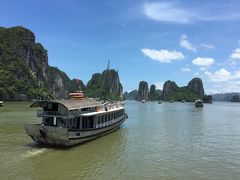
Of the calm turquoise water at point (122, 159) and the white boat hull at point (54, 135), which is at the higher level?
the white boat hull at point (54, 135)

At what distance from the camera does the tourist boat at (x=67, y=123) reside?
3108 centimetres

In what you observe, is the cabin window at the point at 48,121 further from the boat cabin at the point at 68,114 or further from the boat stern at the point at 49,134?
the boat stern at the point at 49,134

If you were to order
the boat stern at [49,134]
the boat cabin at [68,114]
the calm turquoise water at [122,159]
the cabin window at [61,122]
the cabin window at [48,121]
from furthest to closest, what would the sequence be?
the cabin window at [48,121] < the cabin window at [61,122] < the boat cabin at [68,114] < the boat stern at [49,134] < the calm turquoise water at [122,159]

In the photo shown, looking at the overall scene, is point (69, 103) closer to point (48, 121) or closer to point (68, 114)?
point (68, 114)

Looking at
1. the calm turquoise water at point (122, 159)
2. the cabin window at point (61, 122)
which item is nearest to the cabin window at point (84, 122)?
the calm turquoise water at point (122, 159)

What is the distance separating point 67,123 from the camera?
33.2m

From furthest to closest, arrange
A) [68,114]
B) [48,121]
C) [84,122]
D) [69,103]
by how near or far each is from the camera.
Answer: [84,122] → [48,121] → [69,103] → [68,114]

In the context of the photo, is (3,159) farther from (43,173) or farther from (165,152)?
(165,152)

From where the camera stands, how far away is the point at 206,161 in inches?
1150

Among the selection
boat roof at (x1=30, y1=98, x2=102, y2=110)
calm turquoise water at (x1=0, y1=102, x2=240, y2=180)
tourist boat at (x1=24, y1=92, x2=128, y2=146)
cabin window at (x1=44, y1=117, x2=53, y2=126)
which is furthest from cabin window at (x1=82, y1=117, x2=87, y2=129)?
cabin window at (x1=44, y1=117, x2=53, y2=126)

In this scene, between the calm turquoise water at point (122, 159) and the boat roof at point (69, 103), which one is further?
the boat roof at point (69, 103)

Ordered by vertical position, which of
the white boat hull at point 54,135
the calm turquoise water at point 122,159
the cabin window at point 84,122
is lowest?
the calm turquoise water at point 122,159

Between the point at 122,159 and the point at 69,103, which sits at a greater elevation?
the point at 69,103

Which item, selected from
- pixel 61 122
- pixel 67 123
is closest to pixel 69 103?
pixel 67 123
